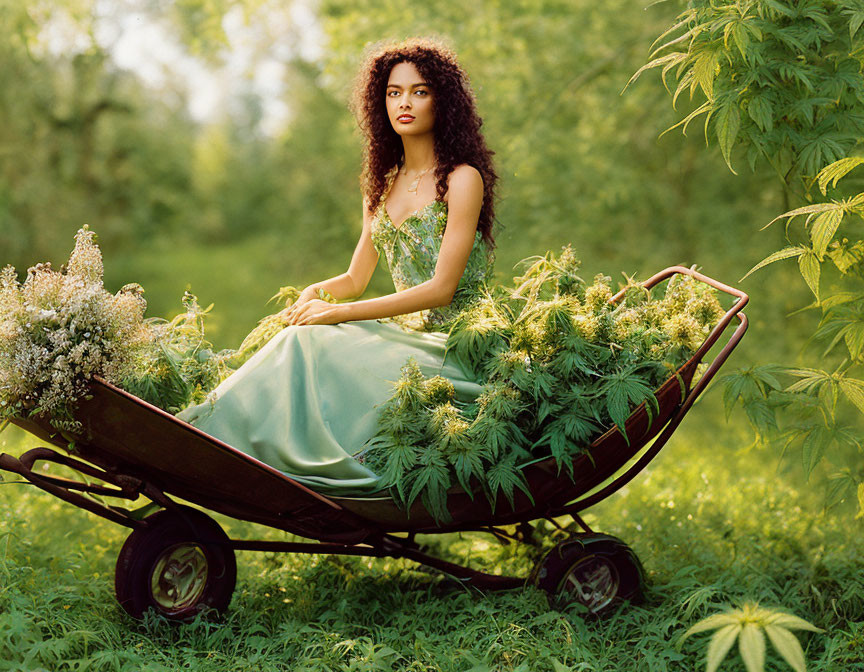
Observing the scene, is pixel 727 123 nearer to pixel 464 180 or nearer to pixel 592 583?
pixel 464 180

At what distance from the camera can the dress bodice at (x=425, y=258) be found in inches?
125

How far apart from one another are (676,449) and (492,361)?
3.59 meters

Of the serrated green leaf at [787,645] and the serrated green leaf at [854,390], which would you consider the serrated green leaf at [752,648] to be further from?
the serrated green leaf at [854,390]

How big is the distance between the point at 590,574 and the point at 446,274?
46.9 inches

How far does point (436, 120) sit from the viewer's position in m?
3.28

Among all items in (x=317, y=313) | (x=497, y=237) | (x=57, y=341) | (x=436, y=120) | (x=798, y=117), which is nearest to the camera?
(x=57, y=341)

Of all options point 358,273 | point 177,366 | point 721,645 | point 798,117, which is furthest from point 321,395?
point 798,117

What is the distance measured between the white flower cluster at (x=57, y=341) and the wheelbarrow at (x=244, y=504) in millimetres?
69

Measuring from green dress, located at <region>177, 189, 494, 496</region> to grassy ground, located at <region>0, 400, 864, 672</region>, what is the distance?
1.89 feet

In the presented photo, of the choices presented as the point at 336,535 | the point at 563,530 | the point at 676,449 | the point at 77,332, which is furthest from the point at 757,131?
the point at 676,449

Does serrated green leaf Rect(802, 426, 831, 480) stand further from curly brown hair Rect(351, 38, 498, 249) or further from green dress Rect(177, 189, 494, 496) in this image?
curly brown hair Rect(351, 38, 498, 249)

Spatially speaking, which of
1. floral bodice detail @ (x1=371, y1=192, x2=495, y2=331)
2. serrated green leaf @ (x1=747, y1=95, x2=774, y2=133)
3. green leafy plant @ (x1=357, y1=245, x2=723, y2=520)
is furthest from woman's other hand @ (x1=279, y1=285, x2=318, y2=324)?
serrated green leaf @ (x1=747, y1=95, x2=774, y2=133)

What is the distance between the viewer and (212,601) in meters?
2.77

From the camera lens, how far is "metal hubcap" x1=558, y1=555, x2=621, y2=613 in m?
2.88
